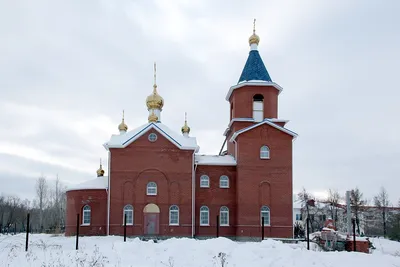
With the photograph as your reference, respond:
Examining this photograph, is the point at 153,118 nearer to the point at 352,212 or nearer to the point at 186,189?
the point at 186,189

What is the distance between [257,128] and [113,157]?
8.93 metres

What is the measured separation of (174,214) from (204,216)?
200 centimetres

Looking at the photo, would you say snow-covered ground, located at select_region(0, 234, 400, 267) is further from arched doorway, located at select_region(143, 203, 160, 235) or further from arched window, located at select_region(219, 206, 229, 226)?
arched window, located at select_region(219, 206, 229, 226)

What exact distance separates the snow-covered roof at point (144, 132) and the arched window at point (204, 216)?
376 cm

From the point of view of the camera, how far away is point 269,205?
29.9 meters

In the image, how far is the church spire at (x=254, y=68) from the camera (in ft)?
105

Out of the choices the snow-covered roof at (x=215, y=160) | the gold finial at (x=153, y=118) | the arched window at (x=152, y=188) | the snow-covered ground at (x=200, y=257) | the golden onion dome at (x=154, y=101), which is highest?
the golden onion dome at (x=154, y=101)

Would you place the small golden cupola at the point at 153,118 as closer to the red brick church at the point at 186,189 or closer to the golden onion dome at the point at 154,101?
the golden onion dome at the point at 154,101

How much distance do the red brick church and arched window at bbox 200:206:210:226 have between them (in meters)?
0.06

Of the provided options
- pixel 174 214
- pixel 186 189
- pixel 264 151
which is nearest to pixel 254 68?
pixel 264 151

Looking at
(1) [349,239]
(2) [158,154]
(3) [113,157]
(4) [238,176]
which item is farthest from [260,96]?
(1) [349,239]

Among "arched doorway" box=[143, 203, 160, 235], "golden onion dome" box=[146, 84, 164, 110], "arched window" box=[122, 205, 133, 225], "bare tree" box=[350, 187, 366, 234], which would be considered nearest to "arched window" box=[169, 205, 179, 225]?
"arched doorway" box=[143, 203, 160, 235]

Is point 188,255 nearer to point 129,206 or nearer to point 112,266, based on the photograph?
point 112,266

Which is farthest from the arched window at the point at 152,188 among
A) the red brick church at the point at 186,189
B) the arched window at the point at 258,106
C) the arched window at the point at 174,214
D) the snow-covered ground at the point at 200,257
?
the snow-covered ground at the point at 200,257
